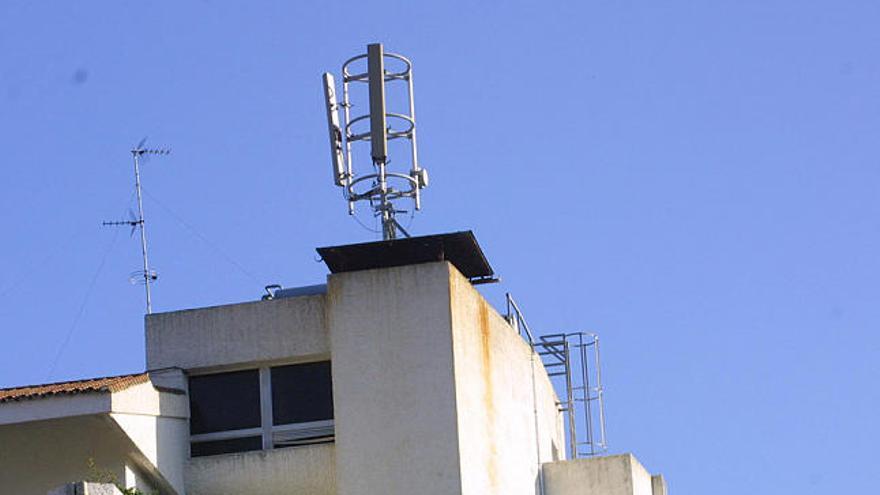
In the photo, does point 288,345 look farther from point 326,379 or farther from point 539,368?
point 539,368

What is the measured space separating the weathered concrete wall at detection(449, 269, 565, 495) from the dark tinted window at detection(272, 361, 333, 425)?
221 cm

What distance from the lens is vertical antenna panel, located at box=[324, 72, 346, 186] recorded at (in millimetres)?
32938

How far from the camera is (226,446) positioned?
3092cm

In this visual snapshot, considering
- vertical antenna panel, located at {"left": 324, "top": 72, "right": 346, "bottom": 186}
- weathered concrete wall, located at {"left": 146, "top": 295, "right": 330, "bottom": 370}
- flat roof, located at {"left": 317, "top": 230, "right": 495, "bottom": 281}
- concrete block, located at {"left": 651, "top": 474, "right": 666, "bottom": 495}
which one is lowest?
concrete block, located at {"left": 651, "top": 474, "right": 666, "bottom": 495}

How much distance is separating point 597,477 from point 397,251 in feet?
19.0

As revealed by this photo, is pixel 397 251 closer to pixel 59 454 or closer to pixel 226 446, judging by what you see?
pixel 226 446

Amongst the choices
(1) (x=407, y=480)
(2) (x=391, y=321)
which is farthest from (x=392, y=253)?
(1) (x=407, y=480)

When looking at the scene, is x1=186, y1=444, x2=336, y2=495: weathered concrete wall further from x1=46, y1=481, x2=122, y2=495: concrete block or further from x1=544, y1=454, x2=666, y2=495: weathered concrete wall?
x1=544, y1=454, x2=666, y2=495: weathered concrete wall

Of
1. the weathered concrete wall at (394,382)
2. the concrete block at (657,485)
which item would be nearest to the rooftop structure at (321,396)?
the weathered concrete wall at (394,382)

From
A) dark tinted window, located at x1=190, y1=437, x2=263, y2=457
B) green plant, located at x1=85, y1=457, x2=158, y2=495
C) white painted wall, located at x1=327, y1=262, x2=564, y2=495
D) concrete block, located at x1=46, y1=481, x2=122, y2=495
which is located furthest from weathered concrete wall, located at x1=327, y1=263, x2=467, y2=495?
concrete block, located at x1=46, y1=481, x2=122, y2=495

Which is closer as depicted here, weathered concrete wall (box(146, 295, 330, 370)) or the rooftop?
the rooftop

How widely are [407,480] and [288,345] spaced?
3.05 metres

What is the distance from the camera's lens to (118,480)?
2941 cm

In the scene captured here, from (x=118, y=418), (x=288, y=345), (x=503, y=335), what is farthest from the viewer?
(x=503, y=335)
